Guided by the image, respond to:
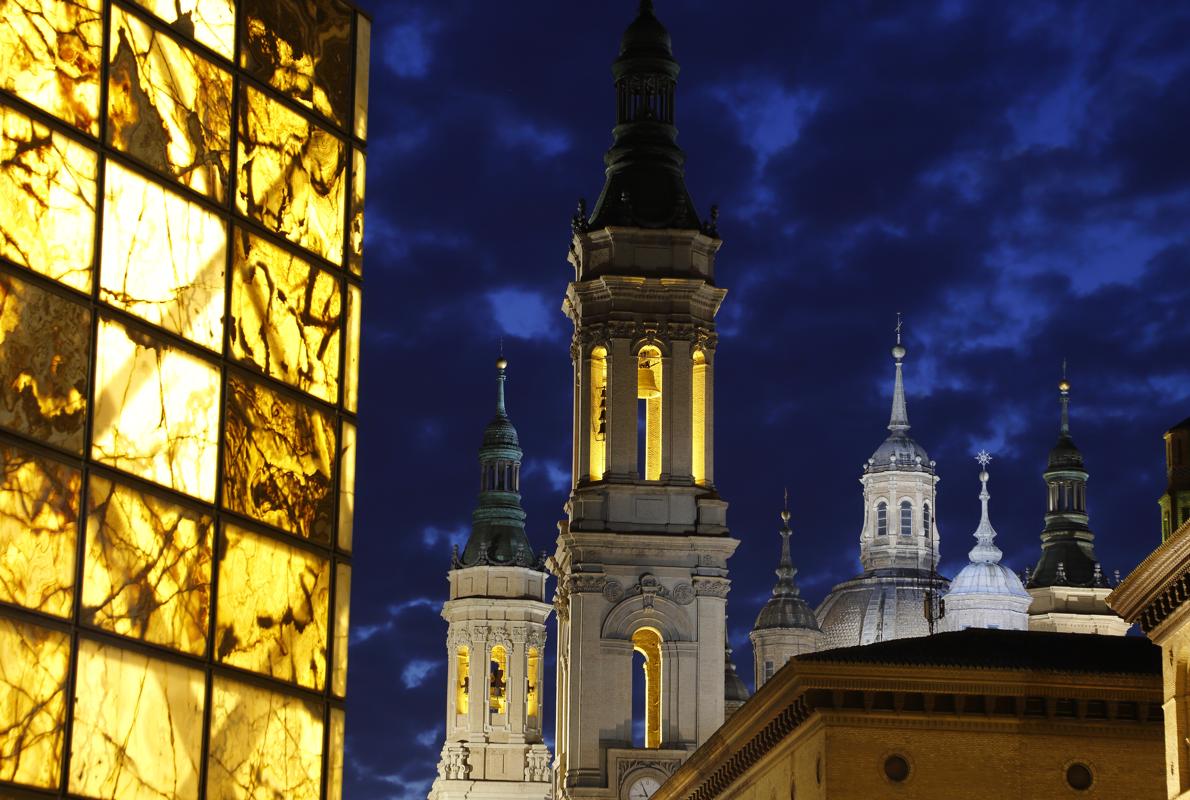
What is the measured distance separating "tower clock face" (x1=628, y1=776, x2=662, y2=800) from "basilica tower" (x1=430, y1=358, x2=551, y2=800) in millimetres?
49921

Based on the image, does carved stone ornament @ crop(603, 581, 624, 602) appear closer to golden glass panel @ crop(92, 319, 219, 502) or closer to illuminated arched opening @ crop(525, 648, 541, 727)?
illuminated arched opening @ crop(525, 648, 541, 727)

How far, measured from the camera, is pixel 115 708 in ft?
99.4

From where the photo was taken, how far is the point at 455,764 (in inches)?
5458

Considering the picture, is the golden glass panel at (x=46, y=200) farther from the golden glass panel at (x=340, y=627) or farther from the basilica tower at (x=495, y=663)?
the basilica tower at (x=495, y=663)

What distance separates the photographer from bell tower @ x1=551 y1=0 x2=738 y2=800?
296 ft

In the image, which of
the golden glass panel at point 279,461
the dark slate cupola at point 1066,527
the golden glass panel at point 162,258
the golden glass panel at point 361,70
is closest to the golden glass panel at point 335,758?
the golden glass panel at point 279,461

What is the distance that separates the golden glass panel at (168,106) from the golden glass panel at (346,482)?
3656mm

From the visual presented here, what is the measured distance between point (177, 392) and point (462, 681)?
4322 inches

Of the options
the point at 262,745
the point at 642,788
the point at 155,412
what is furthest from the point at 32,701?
the point at 642,788

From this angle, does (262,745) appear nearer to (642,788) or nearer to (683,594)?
(642,788)

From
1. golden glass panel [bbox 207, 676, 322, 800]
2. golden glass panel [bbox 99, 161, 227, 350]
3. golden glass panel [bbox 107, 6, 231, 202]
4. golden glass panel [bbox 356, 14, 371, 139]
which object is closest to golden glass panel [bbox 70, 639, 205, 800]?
golden glass panel [bbox 207, 676, 322, 800]

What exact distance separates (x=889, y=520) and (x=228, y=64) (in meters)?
118

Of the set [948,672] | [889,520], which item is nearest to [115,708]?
[948,672]

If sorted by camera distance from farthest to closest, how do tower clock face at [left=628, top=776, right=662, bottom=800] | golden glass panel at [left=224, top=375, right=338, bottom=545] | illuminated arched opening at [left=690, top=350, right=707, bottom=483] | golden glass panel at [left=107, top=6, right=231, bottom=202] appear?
illuminated arched opening at [left=690, top=350, right=707, bottom=483] < tower clock face at [left=628, top=776, right=662, bottom=800] < golden glass panel at [left=224, top=375, right=338, bottom=545] < golden glass panel at [left=107, top=6, right=231, bottom=202]
